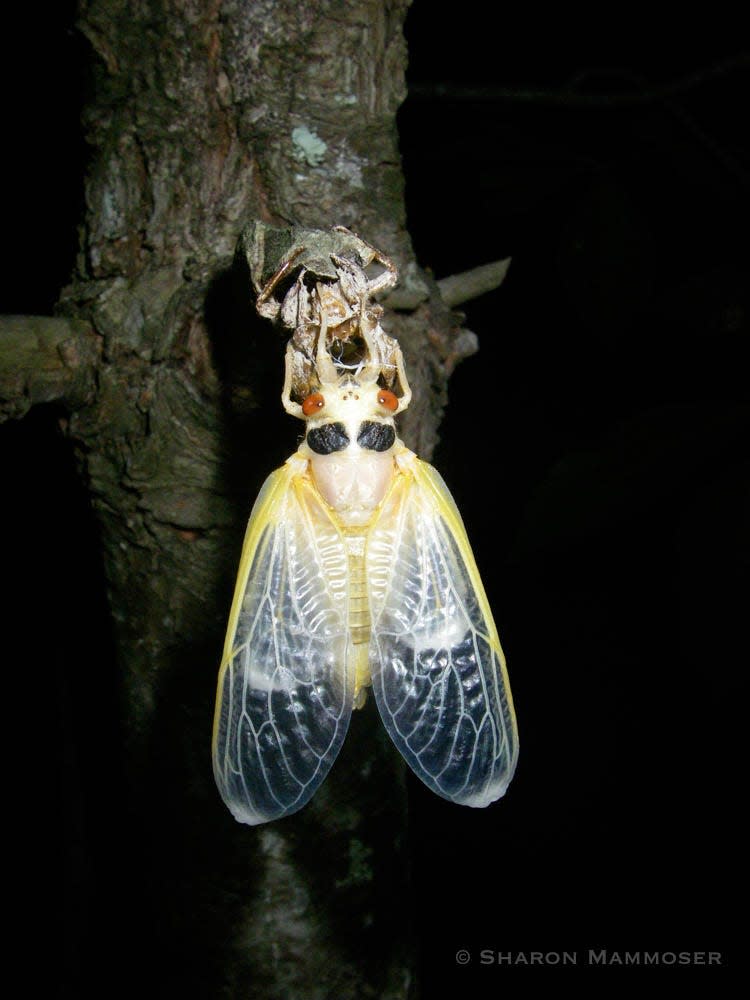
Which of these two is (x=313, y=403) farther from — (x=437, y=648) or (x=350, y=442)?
(x=437, y=648)

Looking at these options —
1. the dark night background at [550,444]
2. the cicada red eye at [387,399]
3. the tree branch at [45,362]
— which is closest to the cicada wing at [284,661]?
the cicada red eye at [387,399]

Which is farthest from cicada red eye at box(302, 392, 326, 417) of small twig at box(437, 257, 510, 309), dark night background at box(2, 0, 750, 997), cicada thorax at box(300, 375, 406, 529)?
dark night background at box(2, 0, 750, 997)

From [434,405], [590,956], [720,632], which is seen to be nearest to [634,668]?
[590,956]

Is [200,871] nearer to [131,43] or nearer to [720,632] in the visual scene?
[720,632]

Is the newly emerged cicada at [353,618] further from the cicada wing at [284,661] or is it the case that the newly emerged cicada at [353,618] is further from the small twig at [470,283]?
the small twig at [470,283]

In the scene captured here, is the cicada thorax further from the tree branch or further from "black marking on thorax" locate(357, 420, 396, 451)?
the tree branch
